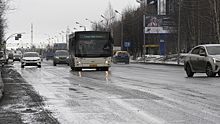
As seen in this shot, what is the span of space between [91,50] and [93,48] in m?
0.20

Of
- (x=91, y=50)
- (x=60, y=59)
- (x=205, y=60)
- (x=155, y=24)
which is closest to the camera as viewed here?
(x=205, y=60)

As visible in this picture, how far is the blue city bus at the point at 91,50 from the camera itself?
2988cm

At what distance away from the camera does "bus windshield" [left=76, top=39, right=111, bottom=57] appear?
30.0 meters

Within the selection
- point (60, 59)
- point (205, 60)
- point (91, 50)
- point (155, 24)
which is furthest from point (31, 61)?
point (155, 24)

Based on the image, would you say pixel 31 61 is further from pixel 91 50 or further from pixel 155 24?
pixel 155 24

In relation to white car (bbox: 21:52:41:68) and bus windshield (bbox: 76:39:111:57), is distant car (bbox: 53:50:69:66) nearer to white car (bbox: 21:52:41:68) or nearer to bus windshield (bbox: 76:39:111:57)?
white car (bbox: 21:52:41:68)

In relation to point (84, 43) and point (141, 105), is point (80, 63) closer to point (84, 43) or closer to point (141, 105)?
point (84, 43)

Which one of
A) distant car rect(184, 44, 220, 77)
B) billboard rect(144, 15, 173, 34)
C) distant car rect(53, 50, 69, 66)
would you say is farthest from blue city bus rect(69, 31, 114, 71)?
billboard rect(144, 15, 173, 34)

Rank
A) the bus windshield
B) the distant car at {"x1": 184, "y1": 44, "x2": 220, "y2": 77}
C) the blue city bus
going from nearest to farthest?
1. the distant car at {"x1": 184, "y1": 44, "x2": 220, "y2": 77}
2. the blue city bus
3. the bus windshield

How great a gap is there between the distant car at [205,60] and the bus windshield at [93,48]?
865 cm

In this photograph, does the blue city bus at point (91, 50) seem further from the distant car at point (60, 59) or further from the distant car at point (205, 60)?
the distant car at point (60, 59)

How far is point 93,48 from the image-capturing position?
98.9 feet

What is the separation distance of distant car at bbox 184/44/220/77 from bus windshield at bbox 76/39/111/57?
8651 mm

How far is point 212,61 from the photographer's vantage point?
20.4 meters
